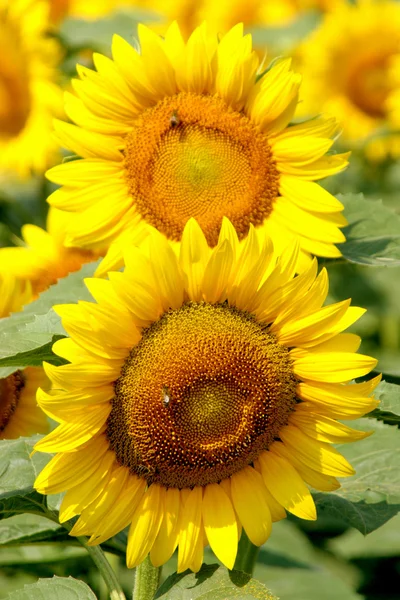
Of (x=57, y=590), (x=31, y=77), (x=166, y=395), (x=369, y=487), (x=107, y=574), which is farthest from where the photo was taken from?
(x=31, y=77)

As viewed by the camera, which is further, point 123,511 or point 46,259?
point 46,259

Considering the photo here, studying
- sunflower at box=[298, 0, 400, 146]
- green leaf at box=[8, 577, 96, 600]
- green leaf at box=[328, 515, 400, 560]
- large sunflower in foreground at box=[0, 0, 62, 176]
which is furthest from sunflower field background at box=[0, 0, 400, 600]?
sunflower at box=[298, 0, 400, 146]

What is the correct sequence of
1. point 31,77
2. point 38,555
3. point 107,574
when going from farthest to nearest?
point 31,77, point 38,555, point 107,574

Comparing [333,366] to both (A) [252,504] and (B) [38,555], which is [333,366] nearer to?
(A) [252,504]

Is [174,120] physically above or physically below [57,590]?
above

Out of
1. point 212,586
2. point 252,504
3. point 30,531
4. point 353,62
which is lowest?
point 30,531

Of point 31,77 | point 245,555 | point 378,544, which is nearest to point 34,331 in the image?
point 245,555

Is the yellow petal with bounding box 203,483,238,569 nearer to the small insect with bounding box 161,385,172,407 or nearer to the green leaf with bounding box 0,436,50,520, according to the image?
the small insect with bounding box 161,385,172,407
